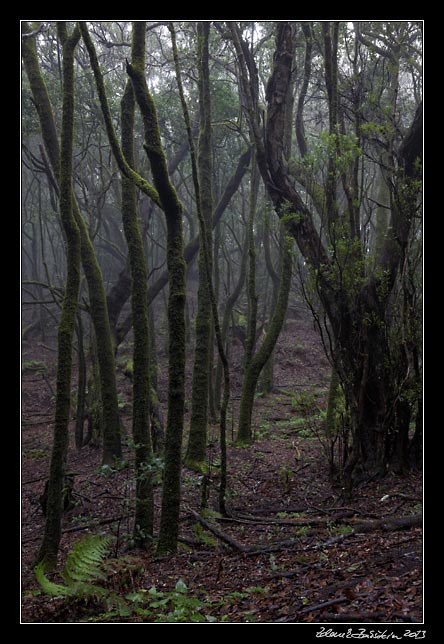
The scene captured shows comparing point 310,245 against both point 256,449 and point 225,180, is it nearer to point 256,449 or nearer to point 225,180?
point 256,449

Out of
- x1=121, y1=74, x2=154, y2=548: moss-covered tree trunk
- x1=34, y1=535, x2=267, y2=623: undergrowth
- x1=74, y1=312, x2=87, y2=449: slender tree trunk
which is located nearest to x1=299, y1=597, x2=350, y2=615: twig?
x1=34, y1=535, x2=267, y2=623: undergrowth

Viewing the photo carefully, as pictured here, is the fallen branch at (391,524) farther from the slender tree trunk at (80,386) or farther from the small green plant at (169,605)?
the slender tree trunk at (80,386)

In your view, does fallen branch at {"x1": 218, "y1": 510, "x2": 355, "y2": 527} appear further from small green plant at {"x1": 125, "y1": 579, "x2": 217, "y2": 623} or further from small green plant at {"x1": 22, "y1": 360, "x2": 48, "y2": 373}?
small green plant at {"x1": 22, "y1": 360, "x2": 48, "y2": 373}

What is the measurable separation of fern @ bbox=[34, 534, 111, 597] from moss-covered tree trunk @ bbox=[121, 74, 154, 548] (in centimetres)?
114

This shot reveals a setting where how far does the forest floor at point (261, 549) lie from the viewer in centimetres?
405

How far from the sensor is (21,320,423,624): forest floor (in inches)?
159

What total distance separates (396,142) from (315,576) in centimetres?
631

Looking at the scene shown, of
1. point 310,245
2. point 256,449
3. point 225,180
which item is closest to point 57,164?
point 310,245

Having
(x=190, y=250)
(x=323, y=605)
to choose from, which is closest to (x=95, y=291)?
(x=190, y=250)

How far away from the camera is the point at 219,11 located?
16.3 ft

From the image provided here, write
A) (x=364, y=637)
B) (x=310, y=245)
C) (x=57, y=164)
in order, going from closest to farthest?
1. (x=364, y=637)
2. (x=310, y=245)
3. (x=57, y=164)

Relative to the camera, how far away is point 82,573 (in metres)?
4.50

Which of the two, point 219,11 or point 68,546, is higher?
point 219,11

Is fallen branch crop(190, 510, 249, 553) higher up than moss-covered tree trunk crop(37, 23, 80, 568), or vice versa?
moss-covered tree trunk crop(37, 23, 80, 568)
